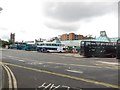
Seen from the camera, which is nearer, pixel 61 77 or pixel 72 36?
pixel 61 77

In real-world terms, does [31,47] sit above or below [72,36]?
below

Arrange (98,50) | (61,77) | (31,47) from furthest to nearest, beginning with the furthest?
(31,47) < (98,50) < (61,77)

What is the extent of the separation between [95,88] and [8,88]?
3.79 meters

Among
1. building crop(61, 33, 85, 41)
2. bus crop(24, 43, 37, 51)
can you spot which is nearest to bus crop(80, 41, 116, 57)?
bus crop(24, 43, 37, 51)

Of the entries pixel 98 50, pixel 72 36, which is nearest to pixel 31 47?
pixel 98 50

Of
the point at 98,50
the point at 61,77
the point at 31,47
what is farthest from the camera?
the point at 31,47

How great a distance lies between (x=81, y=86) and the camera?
11.5 m

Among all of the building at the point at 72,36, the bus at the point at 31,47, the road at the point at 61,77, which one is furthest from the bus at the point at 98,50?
the building at the point at 72,36

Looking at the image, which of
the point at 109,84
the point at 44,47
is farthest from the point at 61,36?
the point at 109,84

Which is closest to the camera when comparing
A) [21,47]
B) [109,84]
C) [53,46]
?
[109,84]

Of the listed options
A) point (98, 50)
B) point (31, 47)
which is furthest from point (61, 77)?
point (31, 47)

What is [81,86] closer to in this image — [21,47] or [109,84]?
[109,84]

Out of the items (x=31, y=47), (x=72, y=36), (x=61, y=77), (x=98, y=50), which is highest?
(x=72, y=36)

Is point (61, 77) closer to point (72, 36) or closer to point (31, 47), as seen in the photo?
point (31, 47)
